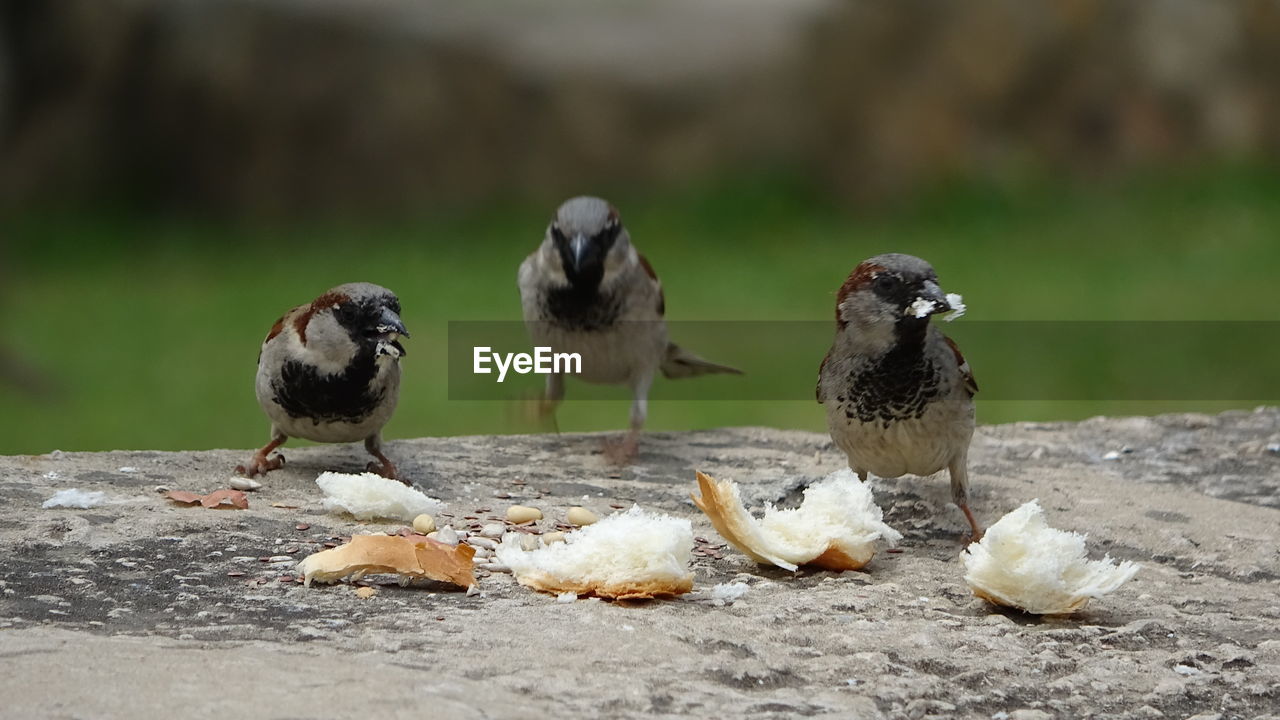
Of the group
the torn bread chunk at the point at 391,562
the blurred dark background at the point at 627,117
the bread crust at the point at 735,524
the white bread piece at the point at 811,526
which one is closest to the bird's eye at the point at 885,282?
the white bread piece at the point at 811,526

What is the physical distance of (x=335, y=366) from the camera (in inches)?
166

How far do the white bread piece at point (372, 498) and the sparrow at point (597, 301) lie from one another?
1.28m

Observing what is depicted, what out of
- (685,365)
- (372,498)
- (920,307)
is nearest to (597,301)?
(685,365)

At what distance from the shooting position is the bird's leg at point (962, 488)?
395 centimetres


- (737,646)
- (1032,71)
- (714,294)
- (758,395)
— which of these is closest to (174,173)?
(714,294)

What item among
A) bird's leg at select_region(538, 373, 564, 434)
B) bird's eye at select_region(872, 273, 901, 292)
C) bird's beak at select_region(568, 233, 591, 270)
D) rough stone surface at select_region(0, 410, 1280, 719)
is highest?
bird's beak at select_region(568, 233, 591, 270)

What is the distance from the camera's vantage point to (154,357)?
8.70 meters

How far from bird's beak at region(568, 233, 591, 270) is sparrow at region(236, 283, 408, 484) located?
925 mm

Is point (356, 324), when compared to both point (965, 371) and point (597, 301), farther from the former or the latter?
point (965, 371)

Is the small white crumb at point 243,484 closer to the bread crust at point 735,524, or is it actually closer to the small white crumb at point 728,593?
the bread crust at point 735,524

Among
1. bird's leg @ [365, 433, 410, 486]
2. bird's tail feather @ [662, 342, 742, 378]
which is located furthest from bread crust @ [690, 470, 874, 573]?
bird's tail feather @ [662, 342, 742, 378]

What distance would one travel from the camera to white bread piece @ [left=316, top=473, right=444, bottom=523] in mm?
3801

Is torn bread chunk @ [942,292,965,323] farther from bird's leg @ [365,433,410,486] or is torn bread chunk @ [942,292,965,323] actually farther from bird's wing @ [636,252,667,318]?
bird's wing @ [636,252,667,318]

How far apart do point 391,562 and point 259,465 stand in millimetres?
1306
